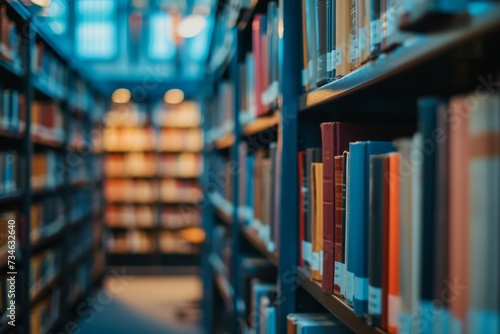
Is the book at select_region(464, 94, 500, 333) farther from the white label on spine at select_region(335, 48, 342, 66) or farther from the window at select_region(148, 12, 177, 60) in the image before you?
the window at select_region(148, 12, 177, 60)

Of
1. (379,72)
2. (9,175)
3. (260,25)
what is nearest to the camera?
(379,72)

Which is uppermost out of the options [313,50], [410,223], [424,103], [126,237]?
[313,50]

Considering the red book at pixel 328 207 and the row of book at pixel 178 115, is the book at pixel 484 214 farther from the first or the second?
the row of book at pixel 178 115

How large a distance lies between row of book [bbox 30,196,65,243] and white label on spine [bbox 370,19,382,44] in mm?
2795

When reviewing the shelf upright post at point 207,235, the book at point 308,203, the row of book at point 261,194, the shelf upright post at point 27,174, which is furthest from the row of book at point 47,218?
the book at point 308,203

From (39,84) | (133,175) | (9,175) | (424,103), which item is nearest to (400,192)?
(424,103)

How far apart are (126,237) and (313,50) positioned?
6076 mm

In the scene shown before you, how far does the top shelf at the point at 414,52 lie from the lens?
560 millimetres

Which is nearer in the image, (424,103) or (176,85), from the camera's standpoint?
(424,103)

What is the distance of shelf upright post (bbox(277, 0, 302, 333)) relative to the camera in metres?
1.44

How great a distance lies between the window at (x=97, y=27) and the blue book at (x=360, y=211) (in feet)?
22.9

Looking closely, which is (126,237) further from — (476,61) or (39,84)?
(476,61)

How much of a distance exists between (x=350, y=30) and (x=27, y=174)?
7.54 ft

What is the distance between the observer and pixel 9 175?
9.08 feet
